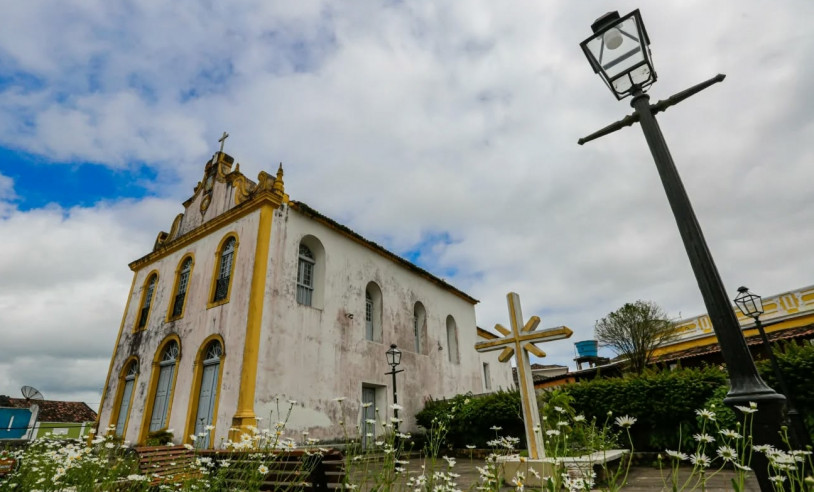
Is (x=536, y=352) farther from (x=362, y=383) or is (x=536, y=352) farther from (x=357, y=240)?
(x=357, y=240)

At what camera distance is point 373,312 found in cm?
1503

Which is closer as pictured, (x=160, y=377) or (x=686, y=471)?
(x=686, y=471)

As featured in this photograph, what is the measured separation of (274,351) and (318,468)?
7084 mm

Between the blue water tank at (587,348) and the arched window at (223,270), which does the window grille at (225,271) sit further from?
the blue water tank at (587,348)

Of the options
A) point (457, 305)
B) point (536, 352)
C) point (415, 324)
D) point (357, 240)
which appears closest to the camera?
point (536, 352)

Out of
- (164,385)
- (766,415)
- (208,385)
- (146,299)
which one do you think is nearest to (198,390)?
(208,385)

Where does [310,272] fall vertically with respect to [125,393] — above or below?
above

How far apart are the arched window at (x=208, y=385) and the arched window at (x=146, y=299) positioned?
4680mm

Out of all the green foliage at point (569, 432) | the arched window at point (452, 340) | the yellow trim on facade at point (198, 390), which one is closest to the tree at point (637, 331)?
the arched window at point (452, 340)

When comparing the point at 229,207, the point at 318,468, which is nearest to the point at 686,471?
the point at 318,468

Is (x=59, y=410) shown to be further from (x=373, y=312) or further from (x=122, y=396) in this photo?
(x=373, y=312)

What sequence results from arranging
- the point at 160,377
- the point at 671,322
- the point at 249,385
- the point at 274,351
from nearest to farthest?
the point at 249,385
the point at 274,351
the point at 160,377
the point at 671,322

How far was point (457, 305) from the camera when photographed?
19.8 m

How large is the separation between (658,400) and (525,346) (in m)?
4.19
